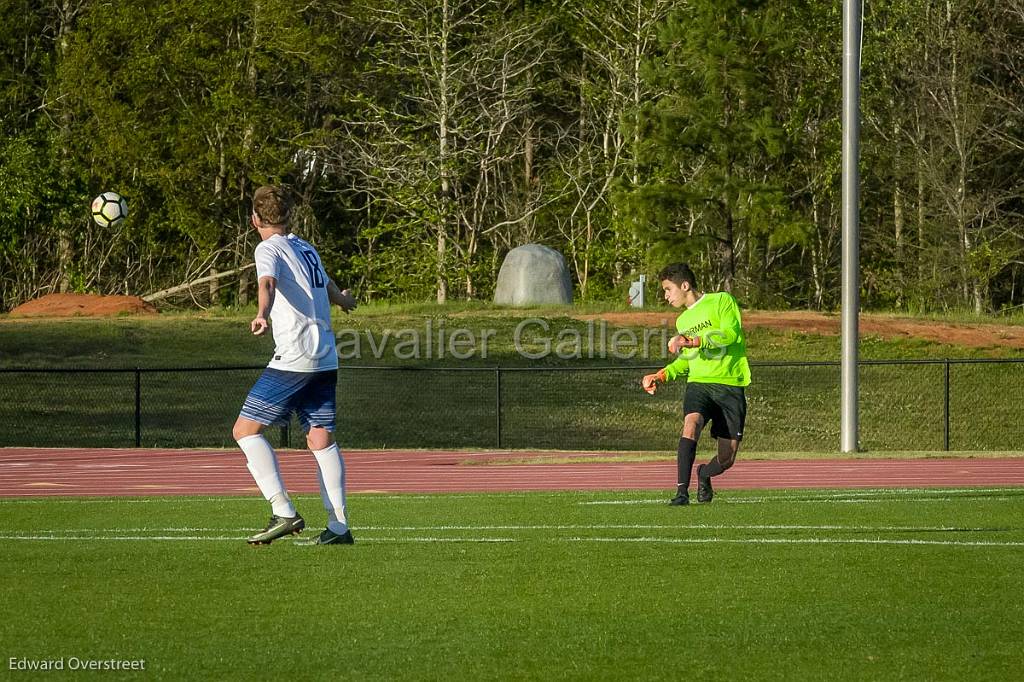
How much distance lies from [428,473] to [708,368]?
7141 mm

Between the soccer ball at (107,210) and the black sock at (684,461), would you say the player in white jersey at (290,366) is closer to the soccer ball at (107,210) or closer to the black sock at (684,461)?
the black sock at (684,461)

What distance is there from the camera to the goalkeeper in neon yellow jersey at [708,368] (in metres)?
12.9

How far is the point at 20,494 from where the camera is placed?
16.0m

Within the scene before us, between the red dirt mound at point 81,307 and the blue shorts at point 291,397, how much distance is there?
30.8 metres

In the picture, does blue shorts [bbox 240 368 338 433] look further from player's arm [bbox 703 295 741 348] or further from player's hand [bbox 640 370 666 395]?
player's arm [bbox 703 295 741 348]

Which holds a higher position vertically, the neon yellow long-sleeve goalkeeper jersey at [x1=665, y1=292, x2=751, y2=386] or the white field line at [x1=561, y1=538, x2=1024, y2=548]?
the neon yellow long-sleeve goalkeeper jersey at [x1=665, y1=292, x2=751, y2=386]

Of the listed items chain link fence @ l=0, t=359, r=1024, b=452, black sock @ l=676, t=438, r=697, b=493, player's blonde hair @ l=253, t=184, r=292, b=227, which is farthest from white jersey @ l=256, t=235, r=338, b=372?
chain link fence @ l=0, t=359, r=1024, b=452

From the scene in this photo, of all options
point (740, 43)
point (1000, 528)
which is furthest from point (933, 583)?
point (740, 43)

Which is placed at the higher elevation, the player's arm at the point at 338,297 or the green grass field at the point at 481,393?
the player's arm at the point at 338,297

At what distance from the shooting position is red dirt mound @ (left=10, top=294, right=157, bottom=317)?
131 feet

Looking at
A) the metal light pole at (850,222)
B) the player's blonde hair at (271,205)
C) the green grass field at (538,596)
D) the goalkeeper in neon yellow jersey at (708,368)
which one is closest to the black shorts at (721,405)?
the goalkeeper in neon yellow jersey at (708,368)

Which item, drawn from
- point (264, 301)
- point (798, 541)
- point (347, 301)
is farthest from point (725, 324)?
Answer: point (264, 301)

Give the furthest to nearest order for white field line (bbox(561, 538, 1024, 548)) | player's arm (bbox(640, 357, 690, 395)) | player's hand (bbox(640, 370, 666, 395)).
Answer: player's arm (bbox(640, 357, 690, 395)), player's hand (bbox(640, 370, 666, 395)), white field line (bbox(561, 538, 1024, 548))

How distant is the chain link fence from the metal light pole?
4147 mm
